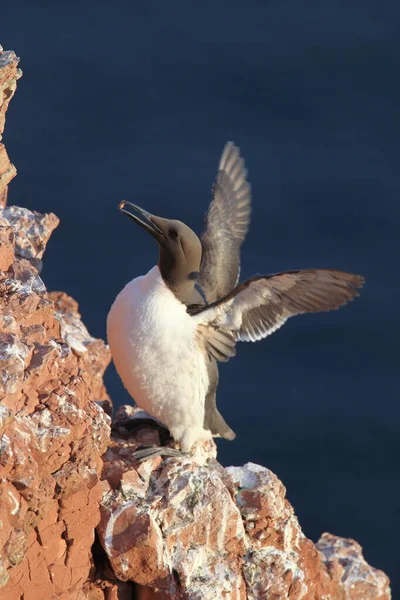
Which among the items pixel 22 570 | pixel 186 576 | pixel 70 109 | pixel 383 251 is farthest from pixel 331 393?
pixel 22 570

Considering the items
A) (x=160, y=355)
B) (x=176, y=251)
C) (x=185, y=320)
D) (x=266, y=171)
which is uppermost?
(x=176, y=251)

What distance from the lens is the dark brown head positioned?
28.2ft

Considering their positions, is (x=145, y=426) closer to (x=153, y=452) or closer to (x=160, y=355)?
(x=160, y=355)

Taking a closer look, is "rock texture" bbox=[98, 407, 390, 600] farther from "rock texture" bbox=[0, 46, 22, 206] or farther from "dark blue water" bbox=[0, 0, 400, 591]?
"dark blue water" bbox=[0, 0, 400, 591]

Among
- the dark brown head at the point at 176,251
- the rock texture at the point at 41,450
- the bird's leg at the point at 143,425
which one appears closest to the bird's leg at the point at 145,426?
the bird's leg at the point at 143,425

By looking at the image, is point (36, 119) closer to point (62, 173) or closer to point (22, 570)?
point (62, 173)

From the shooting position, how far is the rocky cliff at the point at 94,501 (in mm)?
6344

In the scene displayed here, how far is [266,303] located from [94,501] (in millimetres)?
2283

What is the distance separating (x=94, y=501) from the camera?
276 inches

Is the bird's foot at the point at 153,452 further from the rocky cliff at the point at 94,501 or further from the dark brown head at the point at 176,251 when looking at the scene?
the dark brown head at the point at 176,251

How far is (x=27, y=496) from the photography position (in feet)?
20.3

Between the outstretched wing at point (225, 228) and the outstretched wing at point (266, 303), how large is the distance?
0.69 meters

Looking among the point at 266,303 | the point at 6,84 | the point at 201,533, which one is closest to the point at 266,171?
the point at 266,303

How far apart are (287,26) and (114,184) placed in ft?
12.3
